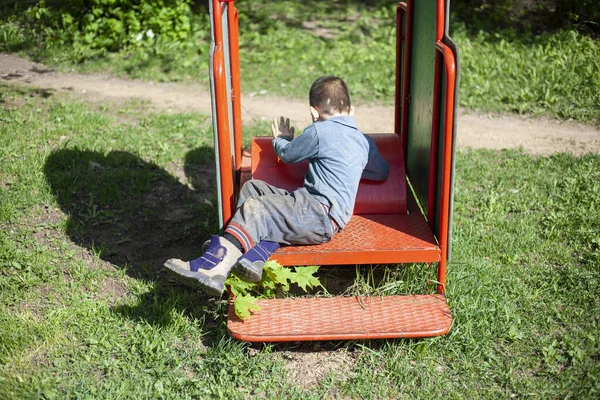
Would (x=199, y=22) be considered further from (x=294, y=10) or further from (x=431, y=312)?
(x=431, y=312)

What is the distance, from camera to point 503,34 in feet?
29.2

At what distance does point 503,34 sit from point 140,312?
674 centimetres

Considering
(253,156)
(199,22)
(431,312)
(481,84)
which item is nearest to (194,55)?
(199,22)

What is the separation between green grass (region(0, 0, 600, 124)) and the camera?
7223mm

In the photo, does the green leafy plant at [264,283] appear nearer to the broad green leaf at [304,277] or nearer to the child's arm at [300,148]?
the broad green leaf at [304,277]

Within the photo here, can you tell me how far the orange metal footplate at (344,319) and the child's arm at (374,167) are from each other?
30.8 inches

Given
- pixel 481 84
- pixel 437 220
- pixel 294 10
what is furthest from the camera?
pixel 294 10

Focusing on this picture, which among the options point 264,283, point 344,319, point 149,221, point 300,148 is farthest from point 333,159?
point 149,221

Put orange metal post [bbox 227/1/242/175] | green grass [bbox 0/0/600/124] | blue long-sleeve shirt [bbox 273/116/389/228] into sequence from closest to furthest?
blue long-sleeve shirt [bbox 273/116/389/228]
orange metal post [bbox 227/1/242/175]
green grass [bbox 0/0/600/124]

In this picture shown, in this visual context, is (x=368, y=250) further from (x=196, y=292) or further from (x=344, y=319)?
(x=196, y=292)

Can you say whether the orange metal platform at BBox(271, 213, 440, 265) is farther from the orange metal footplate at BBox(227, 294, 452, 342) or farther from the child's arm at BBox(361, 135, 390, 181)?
the child's arm at BBox(361, 135, 390, 181)

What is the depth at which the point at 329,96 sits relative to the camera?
3838 millimetres

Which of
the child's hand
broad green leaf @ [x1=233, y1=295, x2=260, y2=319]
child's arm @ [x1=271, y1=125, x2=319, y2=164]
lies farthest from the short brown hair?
broad green leaf @ [x1=233, y1=295, x2=260, y2=319]

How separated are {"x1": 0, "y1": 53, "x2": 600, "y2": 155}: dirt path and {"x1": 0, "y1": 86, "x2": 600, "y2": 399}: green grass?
456 millimetres
